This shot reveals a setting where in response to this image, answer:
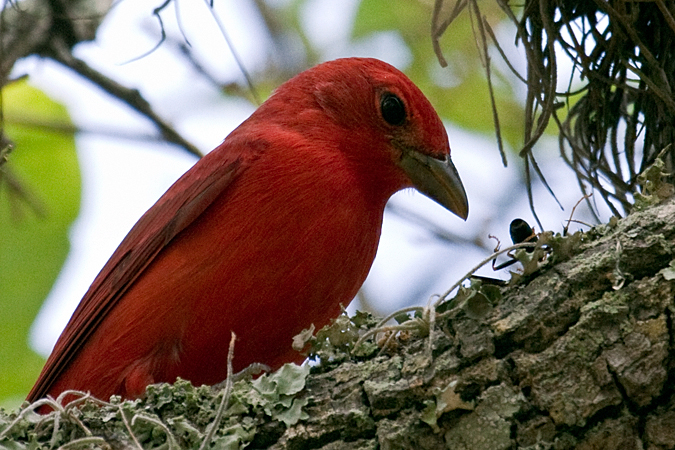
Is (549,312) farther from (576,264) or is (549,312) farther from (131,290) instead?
(131,290)

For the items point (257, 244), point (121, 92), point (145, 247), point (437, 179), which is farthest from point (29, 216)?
point (437, 179)

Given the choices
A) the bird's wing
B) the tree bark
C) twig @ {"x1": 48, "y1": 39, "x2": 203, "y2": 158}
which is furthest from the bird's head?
the tree bark

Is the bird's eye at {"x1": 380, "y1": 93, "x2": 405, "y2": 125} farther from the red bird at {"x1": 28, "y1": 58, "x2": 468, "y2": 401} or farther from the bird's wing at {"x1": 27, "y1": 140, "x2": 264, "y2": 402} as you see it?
the bird's wing at {"x1": 27, "y1": 140, "x2": 264, "y2": 402}

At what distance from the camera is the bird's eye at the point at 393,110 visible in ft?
14.4

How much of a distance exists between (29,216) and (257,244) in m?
2.16

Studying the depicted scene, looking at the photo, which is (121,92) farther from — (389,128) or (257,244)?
(257,244)

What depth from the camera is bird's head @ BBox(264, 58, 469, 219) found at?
13.9 ft

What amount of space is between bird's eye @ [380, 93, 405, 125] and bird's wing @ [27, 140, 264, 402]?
687mm

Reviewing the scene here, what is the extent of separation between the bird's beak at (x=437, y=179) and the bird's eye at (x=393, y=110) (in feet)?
0.55

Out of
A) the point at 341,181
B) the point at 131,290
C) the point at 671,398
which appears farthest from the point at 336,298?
the point at 671,398

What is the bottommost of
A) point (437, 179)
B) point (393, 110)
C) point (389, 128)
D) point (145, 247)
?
point (145, 247)

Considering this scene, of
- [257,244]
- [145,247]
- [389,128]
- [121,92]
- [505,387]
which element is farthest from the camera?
[121,92]

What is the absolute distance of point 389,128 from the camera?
14.3 feet

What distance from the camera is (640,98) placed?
3.80 metres
